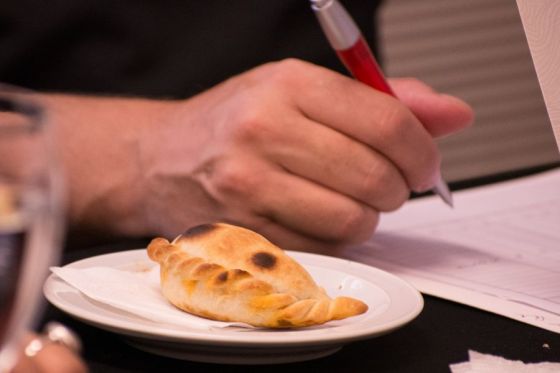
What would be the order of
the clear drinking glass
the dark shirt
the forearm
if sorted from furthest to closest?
the dark shirt → the forearm → the clear drinking glass

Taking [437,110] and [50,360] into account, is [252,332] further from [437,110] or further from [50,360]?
[437,110]

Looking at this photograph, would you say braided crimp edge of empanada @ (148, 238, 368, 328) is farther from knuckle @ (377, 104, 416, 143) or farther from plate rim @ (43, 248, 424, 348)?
knuckle @ (377, 104, 416, 143)

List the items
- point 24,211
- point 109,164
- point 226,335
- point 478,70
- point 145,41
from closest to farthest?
1. point 24,211
2. point 226,335
3. point 109,164
4. point 145,41
5. point 478,70

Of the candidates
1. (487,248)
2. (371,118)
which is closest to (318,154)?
(371,118)

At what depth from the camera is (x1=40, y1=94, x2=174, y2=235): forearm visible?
0.89 meters

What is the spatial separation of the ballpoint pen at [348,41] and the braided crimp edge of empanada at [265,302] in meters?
0.28

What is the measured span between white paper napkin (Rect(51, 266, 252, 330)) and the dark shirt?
58 centimetres

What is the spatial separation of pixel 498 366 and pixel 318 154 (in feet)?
0.88

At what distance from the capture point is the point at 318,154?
2.43 ft

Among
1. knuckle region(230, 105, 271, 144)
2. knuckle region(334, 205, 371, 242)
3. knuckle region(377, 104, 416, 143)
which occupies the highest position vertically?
knuckle region(230, 105, 271, 144)

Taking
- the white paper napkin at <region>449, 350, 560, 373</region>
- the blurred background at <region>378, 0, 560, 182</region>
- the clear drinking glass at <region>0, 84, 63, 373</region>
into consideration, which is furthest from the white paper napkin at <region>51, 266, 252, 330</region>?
the blurred background at <region>378, 0, 560, 182</region>

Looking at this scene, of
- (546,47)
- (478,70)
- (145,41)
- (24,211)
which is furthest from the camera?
(478,70)

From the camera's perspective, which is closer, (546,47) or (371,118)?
(546,47)

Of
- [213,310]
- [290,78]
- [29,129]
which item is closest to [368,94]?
[290,78]
